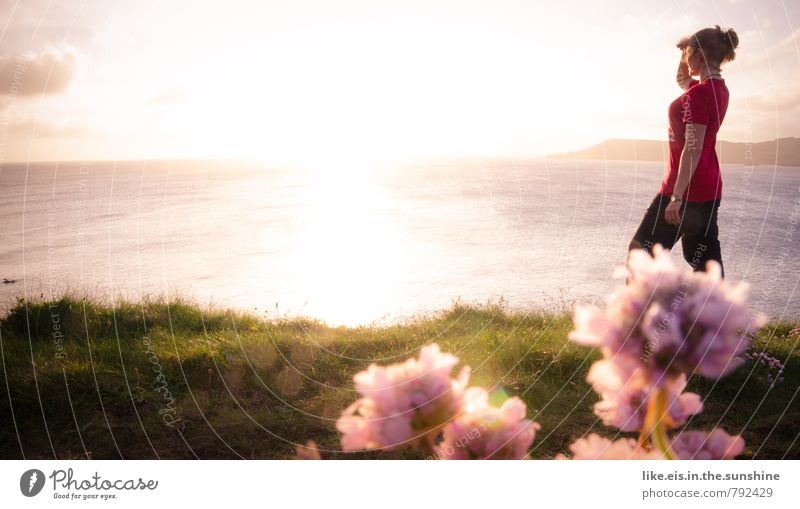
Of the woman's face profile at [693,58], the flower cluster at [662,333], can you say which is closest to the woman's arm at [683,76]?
the woman's face profile at [693,58]

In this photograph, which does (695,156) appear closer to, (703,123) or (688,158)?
(688,158)

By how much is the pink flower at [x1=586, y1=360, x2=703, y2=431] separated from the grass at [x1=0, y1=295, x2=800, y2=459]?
68.9 inches

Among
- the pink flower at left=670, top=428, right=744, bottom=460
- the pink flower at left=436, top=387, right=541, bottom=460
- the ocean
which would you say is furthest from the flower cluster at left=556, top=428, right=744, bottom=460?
the ocean

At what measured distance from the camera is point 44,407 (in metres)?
2.92

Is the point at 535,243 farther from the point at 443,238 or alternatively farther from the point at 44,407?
the point at 44,407

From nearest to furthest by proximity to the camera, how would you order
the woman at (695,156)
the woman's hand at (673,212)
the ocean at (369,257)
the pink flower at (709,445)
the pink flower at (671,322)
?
1. the pink flower at (671,322)
2. the pink flower at (709,445)
3. the woman at (695,156)
4. the woman's hand at (673,212)
5. the ocean at (369,257)

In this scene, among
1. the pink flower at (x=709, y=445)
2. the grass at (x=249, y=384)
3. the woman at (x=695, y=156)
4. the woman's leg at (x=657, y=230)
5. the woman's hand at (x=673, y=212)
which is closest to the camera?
the pink flower at (x=709, y=445)

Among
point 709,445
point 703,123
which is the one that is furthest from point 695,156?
point 709,445

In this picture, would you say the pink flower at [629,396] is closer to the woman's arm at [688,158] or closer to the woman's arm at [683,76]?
the woman's arm at [688,158]

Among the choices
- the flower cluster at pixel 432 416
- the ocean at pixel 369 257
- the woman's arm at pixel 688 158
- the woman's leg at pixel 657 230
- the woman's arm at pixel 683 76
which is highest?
the woman's arm at pixel 683 76

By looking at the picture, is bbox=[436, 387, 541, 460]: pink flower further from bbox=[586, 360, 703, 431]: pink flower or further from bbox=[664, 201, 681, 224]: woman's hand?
bbox=[664, 201, 681, 224]: woman's hand

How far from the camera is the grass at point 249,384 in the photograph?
108 inches

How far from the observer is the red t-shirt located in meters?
2.88

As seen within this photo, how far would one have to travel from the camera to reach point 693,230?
3078mm
